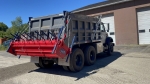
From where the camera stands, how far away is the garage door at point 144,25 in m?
15.9

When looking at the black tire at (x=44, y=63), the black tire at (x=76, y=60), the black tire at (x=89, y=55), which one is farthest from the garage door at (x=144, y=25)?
the black tire at (x=44, y=63)

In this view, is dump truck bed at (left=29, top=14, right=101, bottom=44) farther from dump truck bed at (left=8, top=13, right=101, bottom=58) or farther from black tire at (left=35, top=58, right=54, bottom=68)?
black tire at (left=35, top=58, right=54, bottom=68)

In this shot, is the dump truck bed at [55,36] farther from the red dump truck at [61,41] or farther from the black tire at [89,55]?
the black tire at [89,55]

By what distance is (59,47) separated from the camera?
237 inches

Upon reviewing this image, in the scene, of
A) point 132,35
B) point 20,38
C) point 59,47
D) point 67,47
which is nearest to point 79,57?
point 67,47

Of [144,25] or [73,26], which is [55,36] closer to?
[73,26]

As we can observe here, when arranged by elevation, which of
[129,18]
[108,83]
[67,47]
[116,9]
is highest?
[116,9]

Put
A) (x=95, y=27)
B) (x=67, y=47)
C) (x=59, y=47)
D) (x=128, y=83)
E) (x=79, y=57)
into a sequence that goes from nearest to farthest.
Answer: (x=128, y=83) → (x=59, y=47) → (x=67, y=47) → (x=79, y=57) → (x=95, y=27)

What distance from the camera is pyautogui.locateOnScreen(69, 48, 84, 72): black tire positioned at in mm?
6914

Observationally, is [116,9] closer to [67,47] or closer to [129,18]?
[129,18]

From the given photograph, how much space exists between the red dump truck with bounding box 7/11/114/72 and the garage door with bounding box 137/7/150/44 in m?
8.56

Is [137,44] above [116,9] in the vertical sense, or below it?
below

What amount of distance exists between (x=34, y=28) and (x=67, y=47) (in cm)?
287

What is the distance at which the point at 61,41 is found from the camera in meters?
6.18
